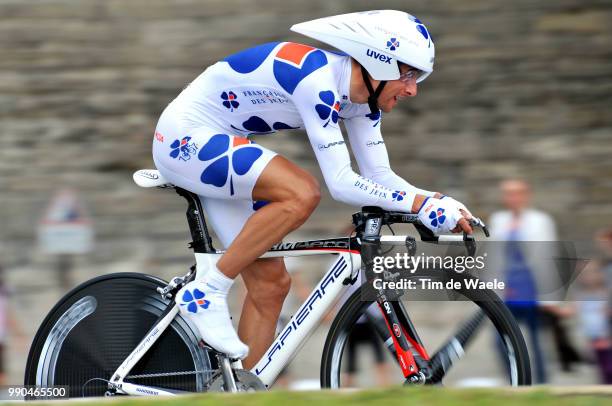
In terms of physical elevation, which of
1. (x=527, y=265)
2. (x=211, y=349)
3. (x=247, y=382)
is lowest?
(x=247, y=382)

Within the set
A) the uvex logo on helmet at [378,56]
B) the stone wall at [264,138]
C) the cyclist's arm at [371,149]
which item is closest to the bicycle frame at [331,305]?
the cyclist's arm at [371,149]

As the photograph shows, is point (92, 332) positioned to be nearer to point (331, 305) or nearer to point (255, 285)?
point (255, 285)

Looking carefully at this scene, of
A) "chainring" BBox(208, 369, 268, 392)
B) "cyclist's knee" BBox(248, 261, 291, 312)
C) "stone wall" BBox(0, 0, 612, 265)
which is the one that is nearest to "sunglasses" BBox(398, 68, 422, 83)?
"cyclist's knee" BBox(248, 261, 291, 312)

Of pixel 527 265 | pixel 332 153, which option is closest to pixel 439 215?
pixel 332 153

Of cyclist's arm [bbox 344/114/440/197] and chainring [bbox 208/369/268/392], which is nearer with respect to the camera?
chainring [bbox 208/369/268/392]

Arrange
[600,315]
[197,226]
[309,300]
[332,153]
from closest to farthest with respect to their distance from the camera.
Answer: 1. [332,153]
2. [309,300]
3. [197,226]
4. [600,315]

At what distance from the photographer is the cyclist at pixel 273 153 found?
4.27 meters

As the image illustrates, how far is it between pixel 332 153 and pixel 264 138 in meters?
7.47

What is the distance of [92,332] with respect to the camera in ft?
15.7

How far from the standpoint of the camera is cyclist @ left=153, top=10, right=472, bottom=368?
427 centimetres

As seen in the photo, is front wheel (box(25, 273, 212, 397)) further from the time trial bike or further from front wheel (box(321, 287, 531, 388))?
front wheel (box(321, 287, 531, 388))

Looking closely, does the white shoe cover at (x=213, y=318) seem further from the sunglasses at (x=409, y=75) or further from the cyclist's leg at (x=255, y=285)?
the sunglasses at (x=409, y=75)

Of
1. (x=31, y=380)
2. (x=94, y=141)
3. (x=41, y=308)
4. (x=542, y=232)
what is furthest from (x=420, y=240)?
(x=94, y=141)

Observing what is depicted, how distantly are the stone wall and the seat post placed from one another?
698cm
